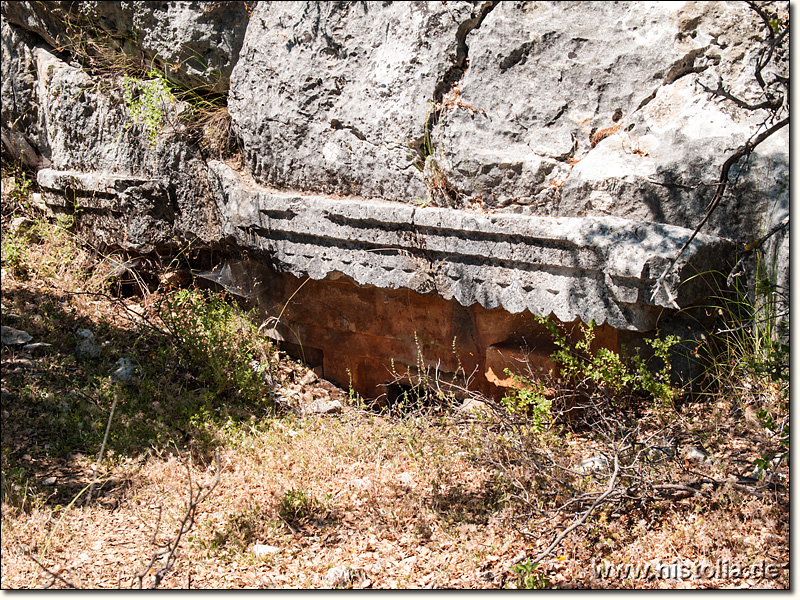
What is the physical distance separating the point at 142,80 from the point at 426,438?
302cm

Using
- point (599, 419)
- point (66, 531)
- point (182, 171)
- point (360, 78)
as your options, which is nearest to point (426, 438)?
point (599, 419)

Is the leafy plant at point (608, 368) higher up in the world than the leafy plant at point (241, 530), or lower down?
higher up

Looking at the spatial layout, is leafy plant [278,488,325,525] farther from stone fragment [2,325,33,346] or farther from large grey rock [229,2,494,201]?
stone fragment [2,325,33,346]

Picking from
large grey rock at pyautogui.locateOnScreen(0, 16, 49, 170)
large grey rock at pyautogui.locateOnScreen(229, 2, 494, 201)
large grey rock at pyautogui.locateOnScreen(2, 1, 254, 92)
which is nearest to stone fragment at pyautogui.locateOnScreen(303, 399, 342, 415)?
large grey rock at pyautogui.locateOnScreen(229, 2, 494, 201)

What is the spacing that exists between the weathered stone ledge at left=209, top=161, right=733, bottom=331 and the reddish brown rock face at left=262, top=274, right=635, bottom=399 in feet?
0.80

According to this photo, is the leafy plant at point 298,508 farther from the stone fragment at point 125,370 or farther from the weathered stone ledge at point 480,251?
the stone fragment at point 125,370

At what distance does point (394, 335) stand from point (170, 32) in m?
2.38

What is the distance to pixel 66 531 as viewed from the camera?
2.97 meters

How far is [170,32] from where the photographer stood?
4594 millimetres

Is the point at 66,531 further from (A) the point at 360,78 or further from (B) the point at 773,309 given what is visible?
(B) the point at 773,309

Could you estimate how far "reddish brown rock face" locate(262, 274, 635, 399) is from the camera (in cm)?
370

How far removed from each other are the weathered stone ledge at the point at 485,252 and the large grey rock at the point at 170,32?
0.83 m

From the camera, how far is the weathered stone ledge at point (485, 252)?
10.2 feet

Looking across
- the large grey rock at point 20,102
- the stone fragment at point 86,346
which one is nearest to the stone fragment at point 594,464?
the stone fragment at point 86,346
